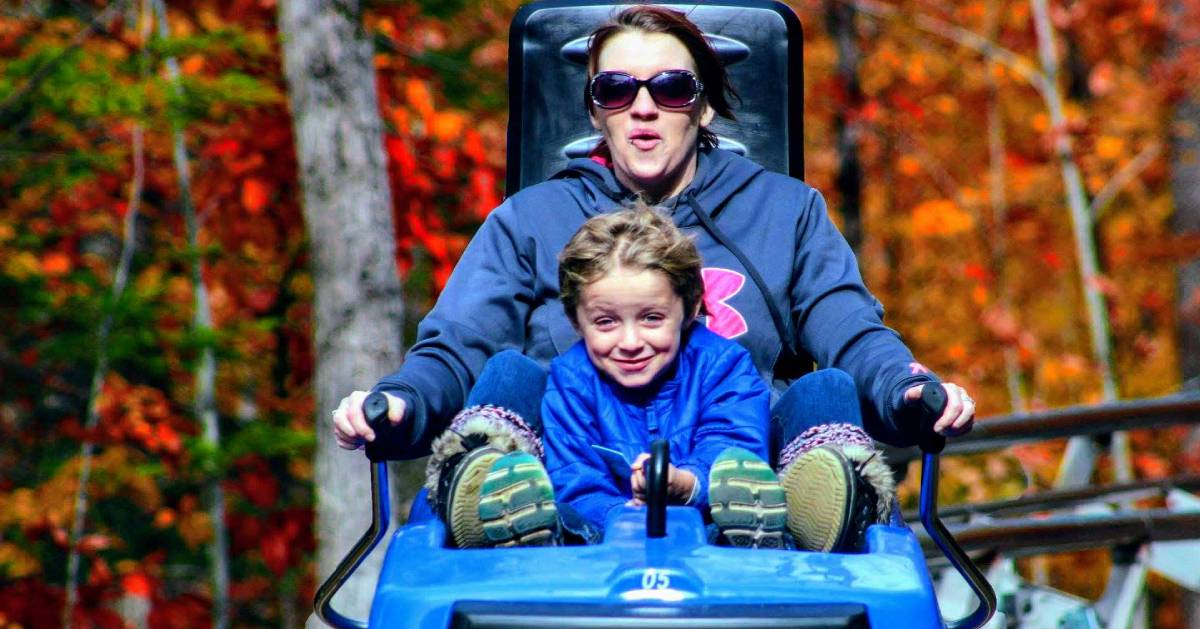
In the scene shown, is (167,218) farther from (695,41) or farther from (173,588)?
(695,41)

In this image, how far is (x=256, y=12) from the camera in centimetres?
775

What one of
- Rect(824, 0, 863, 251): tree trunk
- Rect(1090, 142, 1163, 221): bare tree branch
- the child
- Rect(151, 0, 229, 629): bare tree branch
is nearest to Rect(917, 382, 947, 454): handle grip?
the child

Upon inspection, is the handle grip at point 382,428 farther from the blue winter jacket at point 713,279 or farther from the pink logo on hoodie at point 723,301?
the pink logo on hoodie at point 723,301

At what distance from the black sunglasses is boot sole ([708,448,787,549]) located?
4.09 ft

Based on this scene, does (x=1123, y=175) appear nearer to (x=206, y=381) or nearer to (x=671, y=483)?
(x=206, y=381)

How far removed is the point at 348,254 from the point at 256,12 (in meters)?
2.76

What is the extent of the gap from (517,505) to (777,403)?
0.91m

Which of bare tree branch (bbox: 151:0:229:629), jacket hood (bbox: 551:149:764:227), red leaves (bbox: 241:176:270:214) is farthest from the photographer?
red leaves (bbox: 241:176:270:214)

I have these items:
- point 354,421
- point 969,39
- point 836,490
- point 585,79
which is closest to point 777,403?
point 836,490

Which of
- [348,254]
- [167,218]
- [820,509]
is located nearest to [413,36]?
[167,218]

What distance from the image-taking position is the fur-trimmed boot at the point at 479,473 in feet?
9.41

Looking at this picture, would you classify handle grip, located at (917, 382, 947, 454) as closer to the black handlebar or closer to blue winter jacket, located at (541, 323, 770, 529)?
the black handlebar

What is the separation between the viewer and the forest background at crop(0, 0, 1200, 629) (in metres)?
6.80

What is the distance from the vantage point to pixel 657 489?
8.79 feet
